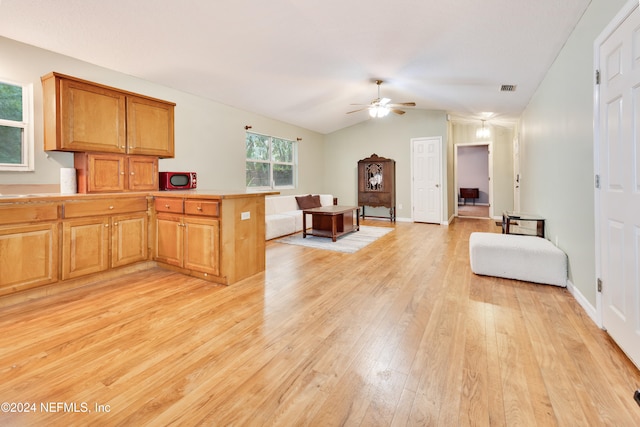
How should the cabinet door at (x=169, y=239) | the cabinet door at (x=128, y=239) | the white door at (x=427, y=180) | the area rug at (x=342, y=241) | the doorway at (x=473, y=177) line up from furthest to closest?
the doorway at (x=473, y=177), the white door at (x=427, y=180), the area rug at (x=342, y=241), the cabinet door at (x=169, y=239), the cabinet door at (x=128, y=239)

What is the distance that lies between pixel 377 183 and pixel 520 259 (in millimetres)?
5020

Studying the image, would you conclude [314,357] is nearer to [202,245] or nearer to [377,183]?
[202,245]

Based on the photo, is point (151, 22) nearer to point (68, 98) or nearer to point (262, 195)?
point (68, 98)

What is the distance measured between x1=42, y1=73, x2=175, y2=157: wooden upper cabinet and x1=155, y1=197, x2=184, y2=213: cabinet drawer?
28.5 inches

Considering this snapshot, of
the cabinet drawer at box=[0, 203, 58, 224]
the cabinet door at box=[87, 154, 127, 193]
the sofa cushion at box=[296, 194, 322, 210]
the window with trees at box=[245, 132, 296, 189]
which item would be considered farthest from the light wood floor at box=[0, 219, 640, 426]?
the sofa cushion at box=[296, 194, 322, 210]

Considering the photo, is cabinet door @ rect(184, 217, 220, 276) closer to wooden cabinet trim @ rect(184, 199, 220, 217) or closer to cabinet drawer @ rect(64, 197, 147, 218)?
wooden cabinet trim @ rect(184, 199, 220, 217)

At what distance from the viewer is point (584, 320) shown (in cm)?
218

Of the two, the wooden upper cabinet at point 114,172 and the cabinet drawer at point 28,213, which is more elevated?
the wooden upper cabinet at point 114,172

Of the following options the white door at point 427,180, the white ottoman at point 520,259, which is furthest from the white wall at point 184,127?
the white ottoman at point 520,259

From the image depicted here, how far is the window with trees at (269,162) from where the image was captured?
20.7ft

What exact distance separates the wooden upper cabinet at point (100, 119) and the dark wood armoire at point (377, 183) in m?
5.22

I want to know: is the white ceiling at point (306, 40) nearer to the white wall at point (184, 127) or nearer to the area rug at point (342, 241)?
the white wall at point (184, 127)

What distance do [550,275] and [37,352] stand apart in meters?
4.21

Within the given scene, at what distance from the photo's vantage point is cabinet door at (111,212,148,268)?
3.20 metres
